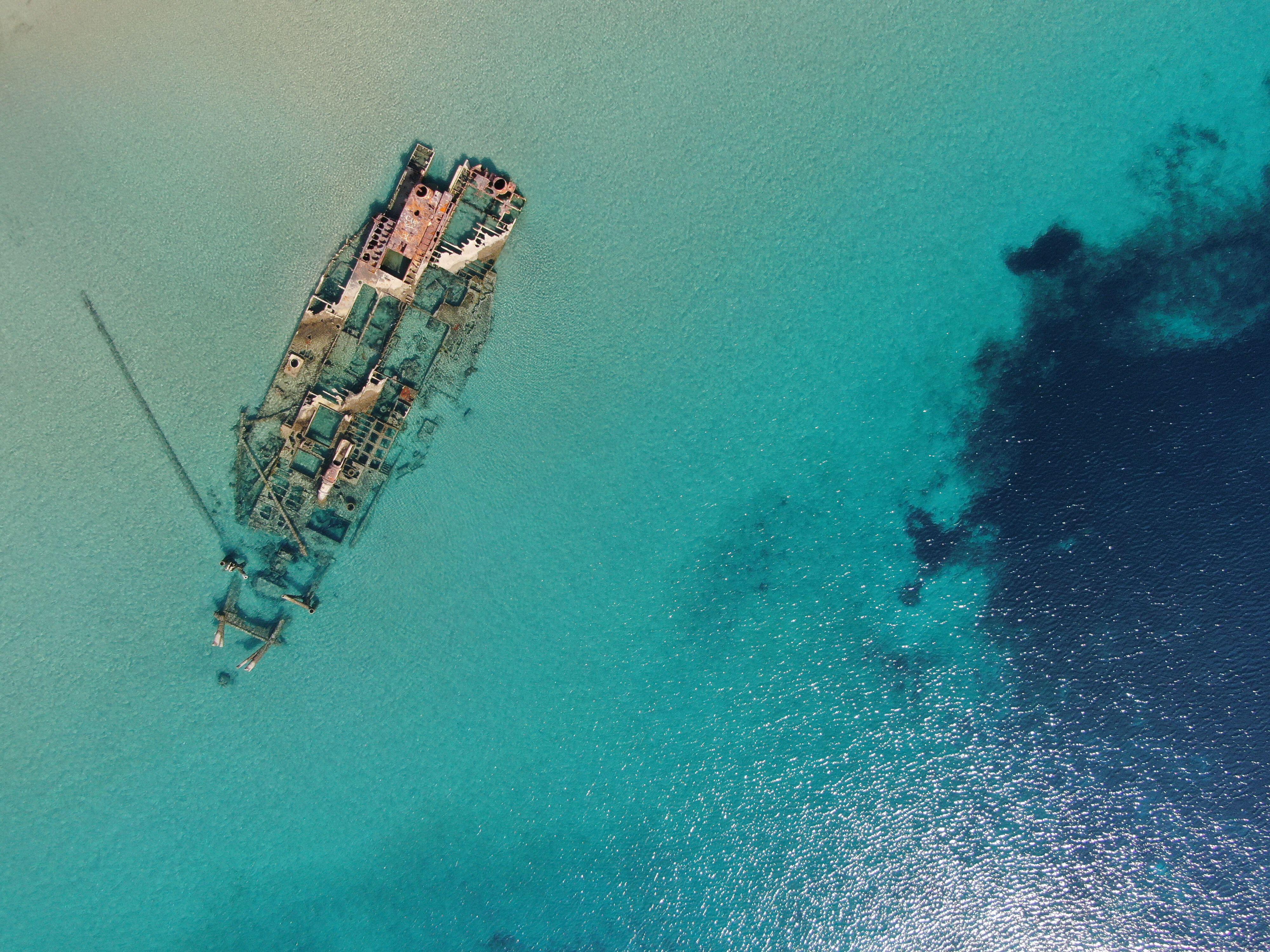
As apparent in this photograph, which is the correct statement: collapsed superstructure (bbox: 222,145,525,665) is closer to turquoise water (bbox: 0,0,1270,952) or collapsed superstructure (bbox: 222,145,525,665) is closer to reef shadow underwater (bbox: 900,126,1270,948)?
turquoise water (bbox: 0,0,1270,952)

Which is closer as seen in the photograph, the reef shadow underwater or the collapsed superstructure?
the collapsed superstructure

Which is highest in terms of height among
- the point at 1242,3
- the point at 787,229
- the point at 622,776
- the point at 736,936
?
the point at 1242,3

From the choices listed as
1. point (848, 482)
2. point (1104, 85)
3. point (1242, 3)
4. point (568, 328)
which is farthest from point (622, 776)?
point (1242, 3)

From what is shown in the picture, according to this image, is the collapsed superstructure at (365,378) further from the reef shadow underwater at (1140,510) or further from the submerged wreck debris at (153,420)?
the reef shadow underwater at (1140,510)

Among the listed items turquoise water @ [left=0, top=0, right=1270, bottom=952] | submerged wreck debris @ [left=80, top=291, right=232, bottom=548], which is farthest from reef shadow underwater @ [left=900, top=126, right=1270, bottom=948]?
submerged wreck debris @ [left=80, top=291, right=232, bottom=548]

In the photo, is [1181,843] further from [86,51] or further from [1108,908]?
[86,51]

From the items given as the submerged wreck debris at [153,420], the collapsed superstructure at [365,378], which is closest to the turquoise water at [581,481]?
the submerged wreck debris at [153,420]
